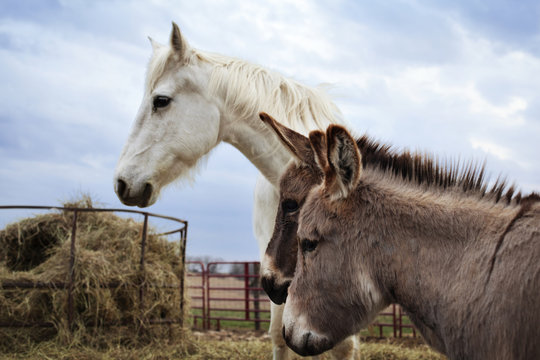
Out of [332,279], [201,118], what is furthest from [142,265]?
[332,279]

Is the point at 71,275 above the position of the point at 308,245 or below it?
below

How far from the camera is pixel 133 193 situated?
4.07 meters

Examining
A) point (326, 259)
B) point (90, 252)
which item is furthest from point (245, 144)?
point (90, 252)

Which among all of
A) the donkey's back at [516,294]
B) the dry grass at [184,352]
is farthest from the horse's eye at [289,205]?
the dry grass at [184,352]

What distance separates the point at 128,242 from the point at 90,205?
2.76ft

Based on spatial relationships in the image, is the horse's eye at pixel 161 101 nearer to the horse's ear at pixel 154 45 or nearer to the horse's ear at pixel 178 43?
the horse's ear at pixel 178 43

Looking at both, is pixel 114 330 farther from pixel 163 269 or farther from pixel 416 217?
pixel 416 217

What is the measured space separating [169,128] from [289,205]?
156 centimetres

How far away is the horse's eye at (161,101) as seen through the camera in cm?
415

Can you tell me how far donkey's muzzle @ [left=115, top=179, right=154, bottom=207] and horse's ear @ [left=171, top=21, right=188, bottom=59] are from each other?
1141 millimetres

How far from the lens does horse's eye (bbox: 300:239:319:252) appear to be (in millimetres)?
2311

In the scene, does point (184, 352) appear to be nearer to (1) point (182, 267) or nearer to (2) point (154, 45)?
(1) point (182, 267)

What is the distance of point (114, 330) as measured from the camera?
21.9 feet

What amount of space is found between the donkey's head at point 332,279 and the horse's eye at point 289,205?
27.0 inches
